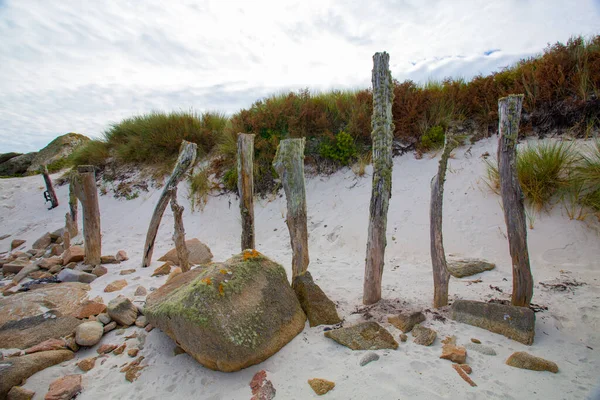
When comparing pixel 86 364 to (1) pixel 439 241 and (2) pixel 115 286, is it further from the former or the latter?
(1) pixel 439 241

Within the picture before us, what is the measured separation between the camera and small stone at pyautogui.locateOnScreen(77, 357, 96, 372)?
308cm

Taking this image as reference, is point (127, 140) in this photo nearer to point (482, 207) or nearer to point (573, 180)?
point (482, 207)

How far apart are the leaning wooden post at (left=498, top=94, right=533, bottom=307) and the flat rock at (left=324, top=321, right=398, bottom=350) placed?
1.64 meters

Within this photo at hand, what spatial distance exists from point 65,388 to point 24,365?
605 mm

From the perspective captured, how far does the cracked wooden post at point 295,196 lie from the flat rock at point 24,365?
2.78 m

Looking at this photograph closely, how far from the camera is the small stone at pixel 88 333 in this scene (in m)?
3.41

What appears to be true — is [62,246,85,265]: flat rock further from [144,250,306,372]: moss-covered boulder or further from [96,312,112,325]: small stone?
[144,250,306,372]: moss-covered boulder

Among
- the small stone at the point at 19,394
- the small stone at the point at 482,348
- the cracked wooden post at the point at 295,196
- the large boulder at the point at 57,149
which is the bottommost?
the small stone at the point at 19,394

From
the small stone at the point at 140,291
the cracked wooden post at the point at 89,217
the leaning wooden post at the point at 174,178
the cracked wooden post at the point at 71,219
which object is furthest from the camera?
the cracked wooden post at the point at 71,219

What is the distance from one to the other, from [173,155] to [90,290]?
7019mm

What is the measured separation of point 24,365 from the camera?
9.75ft

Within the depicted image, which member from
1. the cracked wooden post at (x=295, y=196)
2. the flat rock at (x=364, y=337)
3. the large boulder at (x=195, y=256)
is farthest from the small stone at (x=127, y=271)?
the flat rock at (x=364, y=337)

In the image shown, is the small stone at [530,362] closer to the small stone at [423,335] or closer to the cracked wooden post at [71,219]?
the small stone at [423,335]

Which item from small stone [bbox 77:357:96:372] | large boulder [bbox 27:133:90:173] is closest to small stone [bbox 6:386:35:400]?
small stone [bbox 77:357:96:372]
